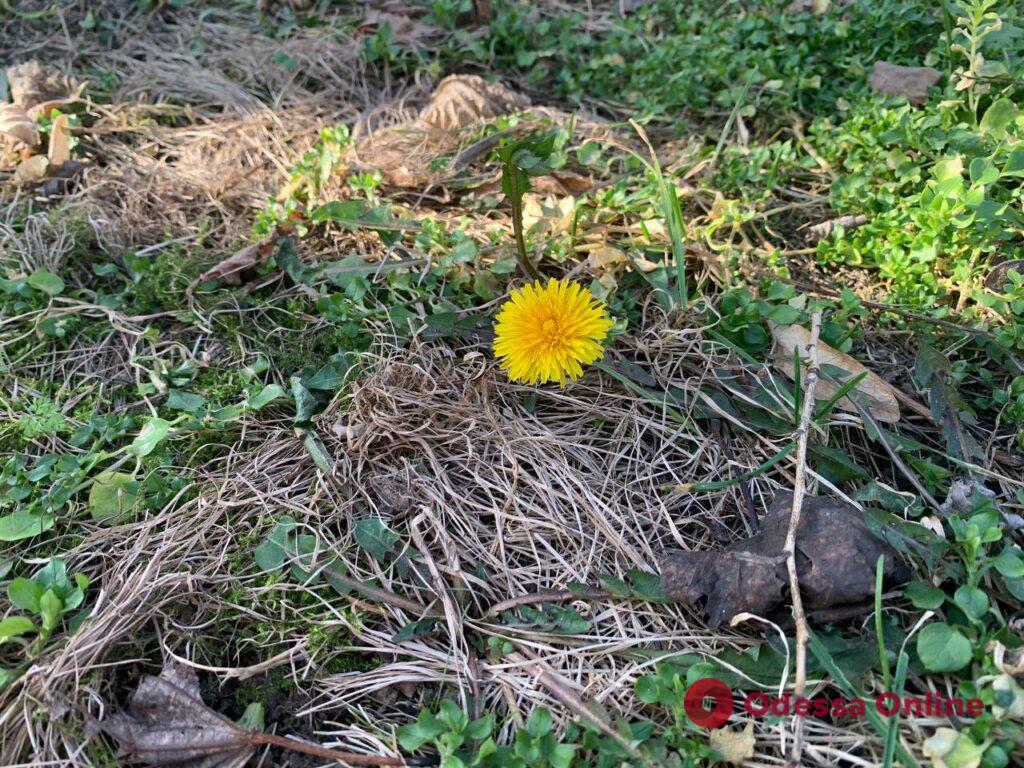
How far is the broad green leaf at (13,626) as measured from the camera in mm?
1506

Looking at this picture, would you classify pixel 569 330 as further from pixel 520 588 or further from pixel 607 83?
pixel 607 83

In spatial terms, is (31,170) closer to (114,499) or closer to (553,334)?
(114,499)

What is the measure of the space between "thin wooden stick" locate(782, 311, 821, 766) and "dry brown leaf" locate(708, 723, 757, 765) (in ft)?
0.23

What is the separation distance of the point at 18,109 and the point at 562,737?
9.25ft

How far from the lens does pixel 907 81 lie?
2604mm

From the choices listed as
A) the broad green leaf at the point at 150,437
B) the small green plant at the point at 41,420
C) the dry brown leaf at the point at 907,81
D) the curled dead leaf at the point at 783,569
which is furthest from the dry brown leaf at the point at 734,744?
the dry brown leaf at the point at 907,81

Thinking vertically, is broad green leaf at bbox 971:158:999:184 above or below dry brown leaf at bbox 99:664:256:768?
above

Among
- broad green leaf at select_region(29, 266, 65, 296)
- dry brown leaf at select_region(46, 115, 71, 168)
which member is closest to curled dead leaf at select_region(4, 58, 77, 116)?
dry brown leaf at select_region(46, 115, 71, 168)

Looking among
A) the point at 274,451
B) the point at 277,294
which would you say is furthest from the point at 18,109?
the point at 274,451

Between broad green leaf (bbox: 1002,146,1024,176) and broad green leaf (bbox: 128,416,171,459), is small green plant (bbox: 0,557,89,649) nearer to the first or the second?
broad green leaf (bbox: 128,416,171,459)

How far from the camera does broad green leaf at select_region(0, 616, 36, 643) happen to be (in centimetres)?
151

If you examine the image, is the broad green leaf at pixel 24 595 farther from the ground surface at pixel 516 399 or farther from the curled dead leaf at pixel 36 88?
the curled dead leaf at pixel 36 88

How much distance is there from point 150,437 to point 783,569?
1489 millimetres

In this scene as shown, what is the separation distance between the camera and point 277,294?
237 cm
